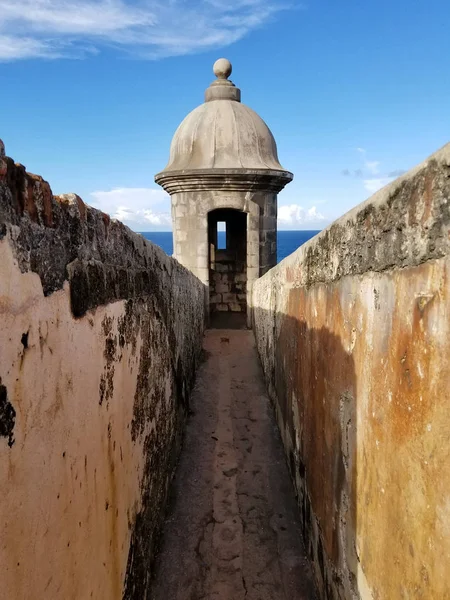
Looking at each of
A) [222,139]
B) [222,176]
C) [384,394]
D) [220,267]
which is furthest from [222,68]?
[384,394]

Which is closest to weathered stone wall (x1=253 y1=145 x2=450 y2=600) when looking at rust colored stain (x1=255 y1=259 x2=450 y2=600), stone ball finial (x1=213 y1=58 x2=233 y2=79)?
rust colored stain (x1=255 y1=259 x2=450 y2=600)

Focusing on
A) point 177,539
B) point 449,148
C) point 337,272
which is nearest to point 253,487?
point 177,539

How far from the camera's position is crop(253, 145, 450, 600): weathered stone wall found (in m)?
1.22

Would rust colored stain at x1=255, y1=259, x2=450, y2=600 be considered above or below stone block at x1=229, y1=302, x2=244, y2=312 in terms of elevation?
below

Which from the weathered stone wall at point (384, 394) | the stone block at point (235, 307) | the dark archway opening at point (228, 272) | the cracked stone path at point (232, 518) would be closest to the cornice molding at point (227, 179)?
the dark archway opening at point (228, 272)

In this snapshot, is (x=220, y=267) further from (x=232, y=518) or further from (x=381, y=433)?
(x=381, y=433)

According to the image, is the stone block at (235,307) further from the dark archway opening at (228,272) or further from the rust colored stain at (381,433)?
the rust colored stain at (381,433)

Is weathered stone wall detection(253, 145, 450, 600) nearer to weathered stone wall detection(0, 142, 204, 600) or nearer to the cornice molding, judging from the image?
weathered stone wall detection(0, 142, 204, 600)

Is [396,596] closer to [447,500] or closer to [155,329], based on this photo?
[447,500]

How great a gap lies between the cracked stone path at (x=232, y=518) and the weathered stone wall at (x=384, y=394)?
318 mm

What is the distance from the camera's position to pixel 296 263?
3.62 metres

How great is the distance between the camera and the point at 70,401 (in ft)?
4.91

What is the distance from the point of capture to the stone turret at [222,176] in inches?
375

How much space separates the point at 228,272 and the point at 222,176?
3085 millimetres
